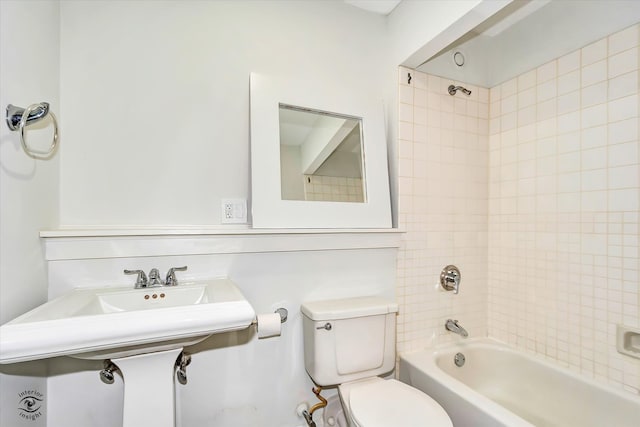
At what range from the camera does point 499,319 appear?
1908 millimetres

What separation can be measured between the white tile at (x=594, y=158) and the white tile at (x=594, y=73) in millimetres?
322

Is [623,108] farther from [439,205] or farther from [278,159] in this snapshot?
[278,159]

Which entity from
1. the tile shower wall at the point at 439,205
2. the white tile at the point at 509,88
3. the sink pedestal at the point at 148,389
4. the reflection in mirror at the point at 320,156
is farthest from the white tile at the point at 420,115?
the sink pedestal at the point at 148,389

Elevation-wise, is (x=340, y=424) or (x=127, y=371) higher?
(x=127, y=371)

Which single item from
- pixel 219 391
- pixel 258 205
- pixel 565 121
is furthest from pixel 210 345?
pixel 565 121

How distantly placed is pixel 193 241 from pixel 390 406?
40.0 inches

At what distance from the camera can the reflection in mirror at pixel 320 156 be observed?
1.52 metres

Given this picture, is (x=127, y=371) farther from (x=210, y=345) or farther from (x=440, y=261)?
(x=440, y=261)

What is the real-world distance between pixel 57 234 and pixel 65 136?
40cm

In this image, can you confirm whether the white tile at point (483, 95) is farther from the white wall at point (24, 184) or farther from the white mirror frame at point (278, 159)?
the white wall at point (24, 184)

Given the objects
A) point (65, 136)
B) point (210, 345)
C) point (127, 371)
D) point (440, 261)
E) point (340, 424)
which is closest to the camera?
point (127, 371)

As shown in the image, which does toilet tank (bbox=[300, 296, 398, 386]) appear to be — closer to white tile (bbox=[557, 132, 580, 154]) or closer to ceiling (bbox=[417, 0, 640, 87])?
white tile (bbox=[557, 132, 580, 154])

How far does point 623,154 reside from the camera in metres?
1.38

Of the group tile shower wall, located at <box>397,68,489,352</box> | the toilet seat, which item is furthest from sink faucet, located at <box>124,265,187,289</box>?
tile shower wall, located at <box>397,68,489,352</box>
